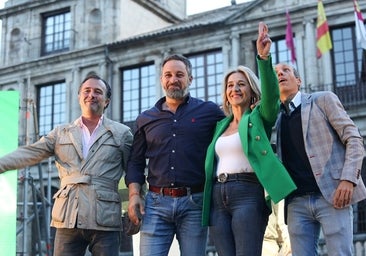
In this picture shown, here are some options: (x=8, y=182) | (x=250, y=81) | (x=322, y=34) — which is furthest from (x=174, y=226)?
(x=322, y=34)

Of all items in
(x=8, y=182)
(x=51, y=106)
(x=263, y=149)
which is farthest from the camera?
(x=51, y=106)

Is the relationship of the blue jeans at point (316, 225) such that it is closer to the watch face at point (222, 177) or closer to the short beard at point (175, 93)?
the watch face at point (222, 177)

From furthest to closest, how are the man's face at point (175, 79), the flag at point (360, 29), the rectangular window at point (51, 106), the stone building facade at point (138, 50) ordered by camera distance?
the rectangular window at point (51, 106)
the stone building facade at point (138, 50)
the flag at point (360, 29)
the man's face at point (175, 79)

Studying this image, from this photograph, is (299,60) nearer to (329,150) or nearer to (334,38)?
(334,38)

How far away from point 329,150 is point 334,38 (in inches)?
641

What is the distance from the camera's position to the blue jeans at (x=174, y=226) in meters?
4.29

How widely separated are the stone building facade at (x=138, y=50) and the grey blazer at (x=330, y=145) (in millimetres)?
14295

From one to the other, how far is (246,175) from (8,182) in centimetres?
460

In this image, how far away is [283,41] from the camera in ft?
67.9

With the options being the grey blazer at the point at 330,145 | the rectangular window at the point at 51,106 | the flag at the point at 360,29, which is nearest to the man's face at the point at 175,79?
the grey blazer at the point at 330,145

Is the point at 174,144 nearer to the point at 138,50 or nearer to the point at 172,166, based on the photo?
the point at 172,166

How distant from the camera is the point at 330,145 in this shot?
4.41 m

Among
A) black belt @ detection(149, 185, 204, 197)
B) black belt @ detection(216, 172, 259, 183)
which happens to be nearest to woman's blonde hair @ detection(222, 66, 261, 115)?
black belt @ detection(216, 172, 259, 183)

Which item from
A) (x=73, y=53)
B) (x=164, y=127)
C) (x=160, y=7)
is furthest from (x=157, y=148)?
(x=160, y=7)
